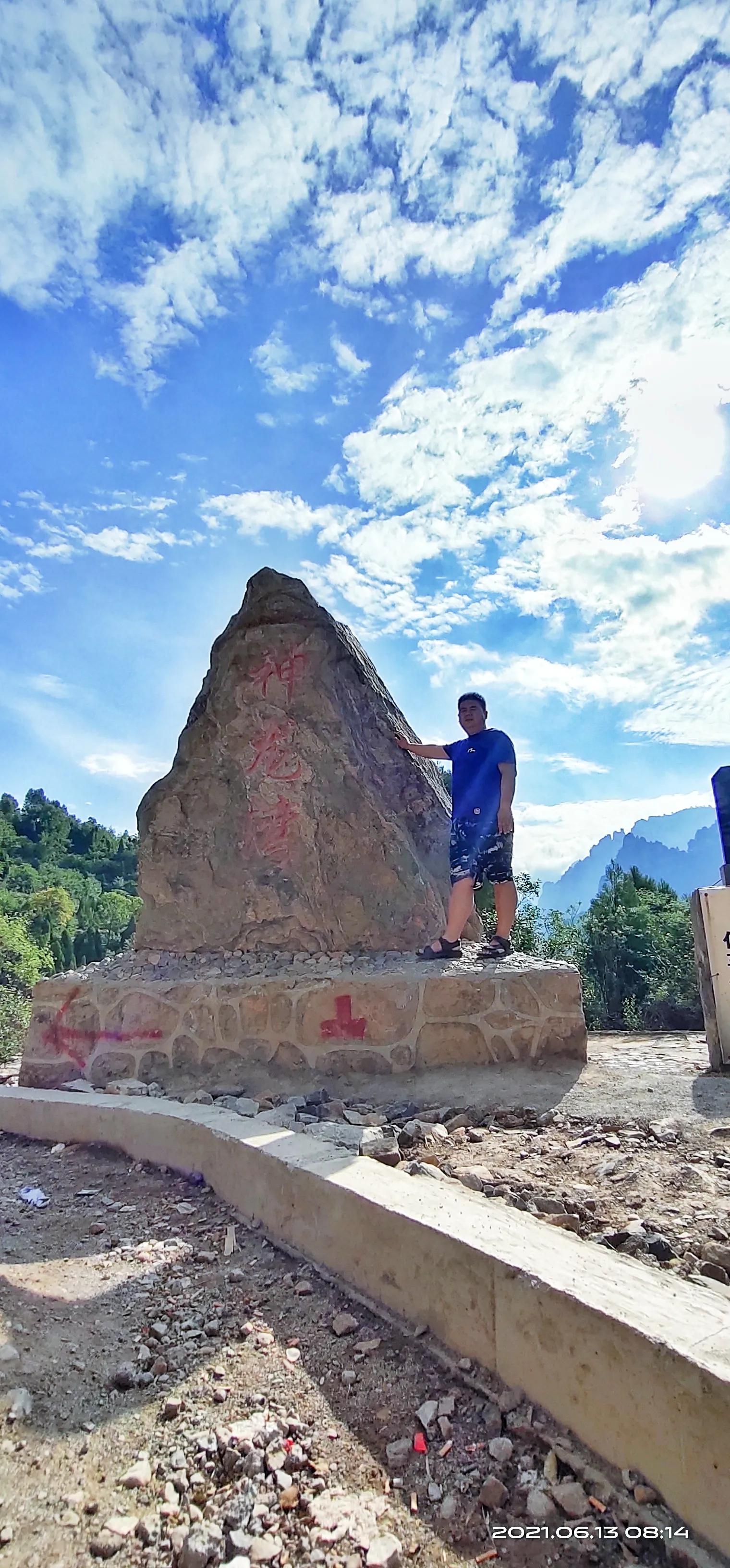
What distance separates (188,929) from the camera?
5.64m

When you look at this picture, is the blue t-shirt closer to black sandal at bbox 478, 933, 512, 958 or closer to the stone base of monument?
black sandal at bbox 478, 933, 512, 958

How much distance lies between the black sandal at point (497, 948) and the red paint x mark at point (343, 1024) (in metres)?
→ 0.84

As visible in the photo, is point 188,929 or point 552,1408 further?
point 188,929

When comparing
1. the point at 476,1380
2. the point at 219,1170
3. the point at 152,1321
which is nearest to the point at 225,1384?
the point at 152,1321

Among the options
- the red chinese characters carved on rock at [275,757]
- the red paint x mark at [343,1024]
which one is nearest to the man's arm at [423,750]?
the red chinese characters carved on rock at [275,757]

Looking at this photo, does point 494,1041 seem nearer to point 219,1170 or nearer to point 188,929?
point 219,1170

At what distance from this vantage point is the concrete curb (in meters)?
1.32

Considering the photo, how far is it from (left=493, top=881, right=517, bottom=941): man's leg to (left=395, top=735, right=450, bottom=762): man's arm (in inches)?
36.8

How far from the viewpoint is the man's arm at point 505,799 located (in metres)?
4.96

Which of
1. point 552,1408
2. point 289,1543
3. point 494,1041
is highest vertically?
point 494,1041

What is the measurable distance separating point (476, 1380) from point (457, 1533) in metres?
0.36

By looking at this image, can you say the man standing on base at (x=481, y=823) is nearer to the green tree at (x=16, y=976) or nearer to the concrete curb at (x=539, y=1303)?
the concrete curb at (x=539, y=1303)

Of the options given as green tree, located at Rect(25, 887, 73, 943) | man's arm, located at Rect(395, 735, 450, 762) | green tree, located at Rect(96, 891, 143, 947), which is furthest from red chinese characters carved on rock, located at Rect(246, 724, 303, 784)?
green tree, located at Rect(25, 887, 73, 943)

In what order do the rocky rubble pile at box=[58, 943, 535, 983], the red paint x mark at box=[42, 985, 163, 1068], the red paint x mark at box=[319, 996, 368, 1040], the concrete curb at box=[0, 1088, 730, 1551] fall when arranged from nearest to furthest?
the concrete curb at box=[0, 1088, 730, 1551] → the red paint x mark at box=[319, 996, 368, 1040] → the rocky rubble pile at box=[58, 943, 535, 983] → the red paint x mark at box=[42, 985, 163, 1068]
